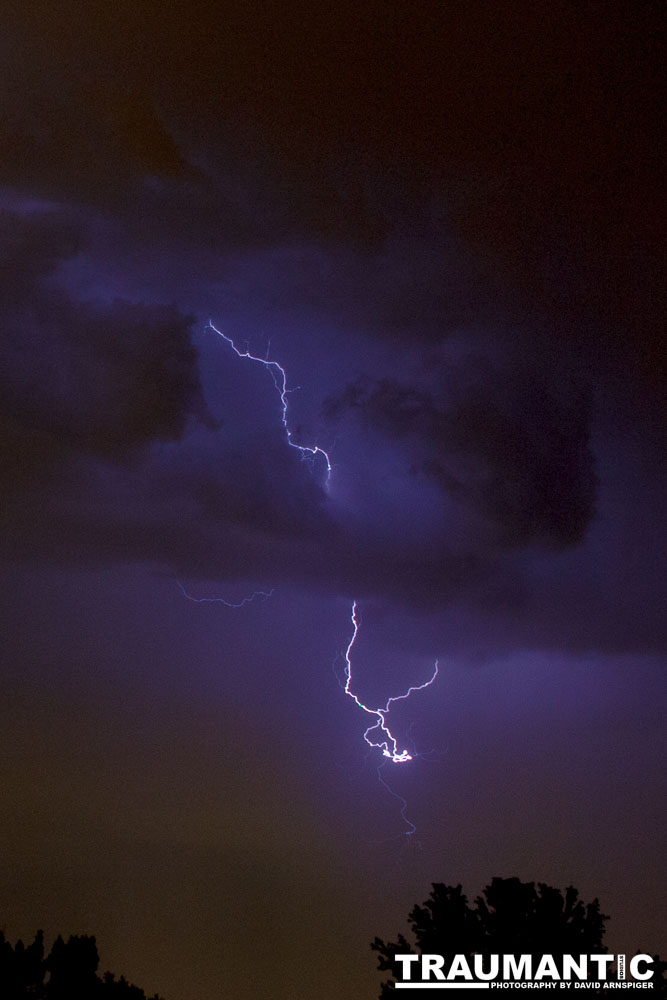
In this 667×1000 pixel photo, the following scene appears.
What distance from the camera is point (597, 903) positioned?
6.88 metres

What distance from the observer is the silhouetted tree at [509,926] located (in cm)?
672

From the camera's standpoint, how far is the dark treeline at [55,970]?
6.99 metres

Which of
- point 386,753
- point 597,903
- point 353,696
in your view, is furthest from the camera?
point 353,696

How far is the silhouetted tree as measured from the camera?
6.72m

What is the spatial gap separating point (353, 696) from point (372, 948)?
960cm

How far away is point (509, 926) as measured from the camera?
22.3 feet

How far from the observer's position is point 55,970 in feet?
23.5

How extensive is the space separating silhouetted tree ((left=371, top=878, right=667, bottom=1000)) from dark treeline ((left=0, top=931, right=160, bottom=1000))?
242 centimetres

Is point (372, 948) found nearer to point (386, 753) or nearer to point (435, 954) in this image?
point (435, 954)

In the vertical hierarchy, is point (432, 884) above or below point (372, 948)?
above

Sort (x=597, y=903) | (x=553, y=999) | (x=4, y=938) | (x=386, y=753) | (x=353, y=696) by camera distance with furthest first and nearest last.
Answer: (x=353, y=696) → (x=386, y=753) → (x=4, y=938) → (x=597, y=903) → (x=553, y=999)

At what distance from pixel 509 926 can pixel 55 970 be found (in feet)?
12.3

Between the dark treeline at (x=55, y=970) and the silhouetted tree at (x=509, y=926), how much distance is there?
2.42 m

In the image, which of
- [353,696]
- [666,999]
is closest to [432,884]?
[666,999]
